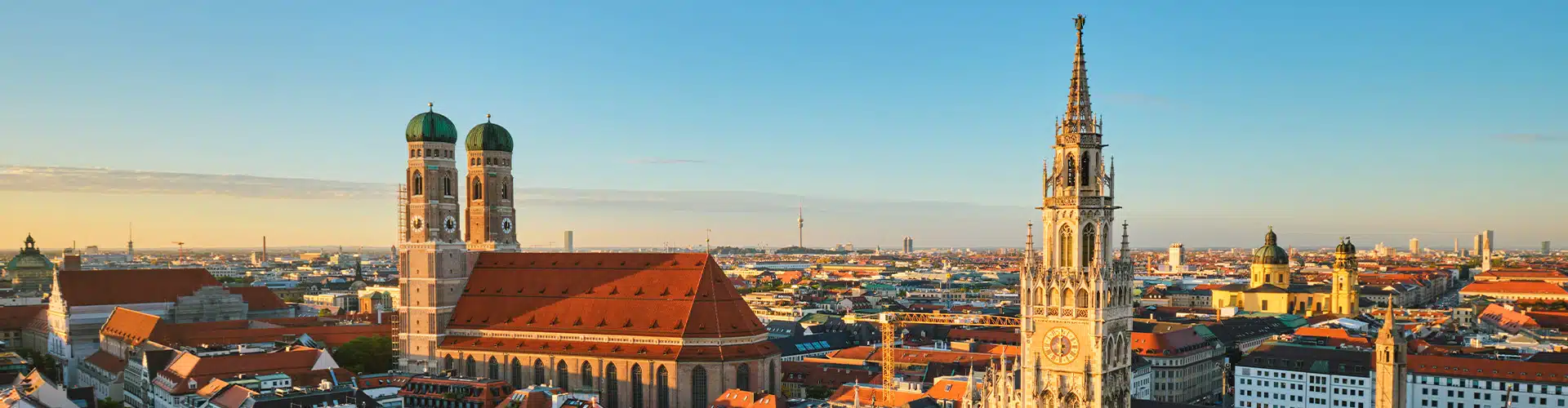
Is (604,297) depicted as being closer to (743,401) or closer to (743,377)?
(743,377)

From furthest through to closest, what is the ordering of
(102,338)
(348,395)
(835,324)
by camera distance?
(835,324) → (102,338) → (348,395)

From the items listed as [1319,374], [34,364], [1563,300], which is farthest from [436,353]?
[1563,300]

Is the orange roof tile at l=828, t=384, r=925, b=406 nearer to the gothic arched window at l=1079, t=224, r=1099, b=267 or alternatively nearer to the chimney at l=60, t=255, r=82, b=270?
the gothic arched window at l=1079, t=224, r=1099, b=267

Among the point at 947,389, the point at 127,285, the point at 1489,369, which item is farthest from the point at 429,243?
the point at 1489,369

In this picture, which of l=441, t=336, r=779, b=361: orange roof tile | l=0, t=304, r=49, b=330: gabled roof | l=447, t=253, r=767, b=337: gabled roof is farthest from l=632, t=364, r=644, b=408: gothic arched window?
l=0, t=304, r=49, b=330: gabled roof

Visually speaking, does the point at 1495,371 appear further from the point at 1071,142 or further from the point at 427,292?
the point at 427,292

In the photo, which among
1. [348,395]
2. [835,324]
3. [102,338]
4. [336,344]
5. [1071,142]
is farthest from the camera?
[835,324]
